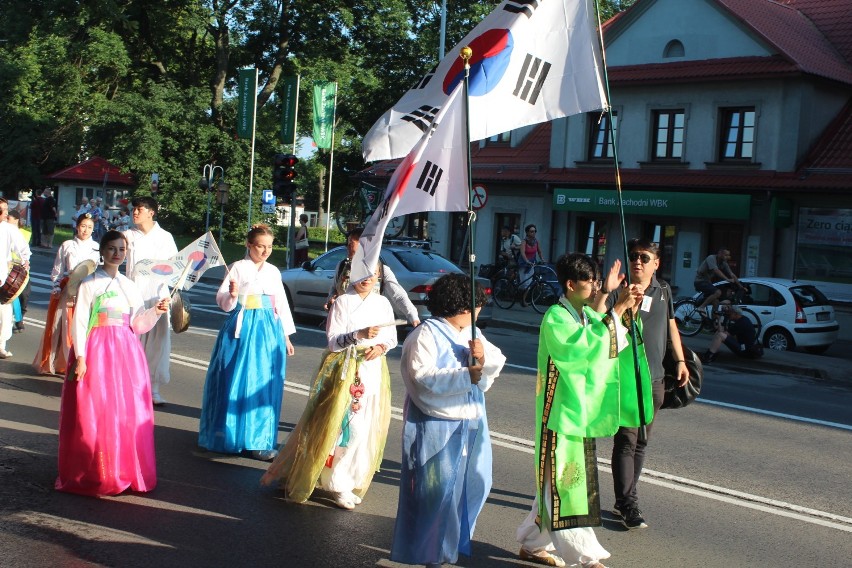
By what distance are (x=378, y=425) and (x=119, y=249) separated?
2.01m

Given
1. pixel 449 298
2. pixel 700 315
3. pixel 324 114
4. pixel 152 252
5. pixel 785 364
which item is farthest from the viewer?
pixel 324 114

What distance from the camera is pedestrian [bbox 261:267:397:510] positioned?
6367mm

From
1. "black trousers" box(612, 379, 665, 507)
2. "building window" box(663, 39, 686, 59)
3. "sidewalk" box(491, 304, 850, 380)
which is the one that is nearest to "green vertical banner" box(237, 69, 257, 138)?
"building window" box(663, 39, 686, 59)

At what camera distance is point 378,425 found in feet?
21.6

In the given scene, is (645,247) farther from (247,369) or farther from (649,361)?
(247,369)

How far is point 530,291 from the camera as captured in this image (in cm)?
2302

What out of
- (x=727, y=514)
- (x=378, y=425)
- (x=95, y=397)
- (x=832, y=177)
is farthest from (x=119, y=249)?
(x=832, y=177)

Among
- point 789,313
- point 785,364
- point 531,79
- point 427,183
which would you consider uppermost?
point 531,79

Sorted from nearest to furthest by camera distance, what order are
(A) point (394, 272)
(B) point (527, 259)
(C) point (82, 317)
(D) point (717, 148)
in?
1. (C) point (82, 317)
2. (A) point (394, 272)
3. (B) point (527, 259)
4. (D) point (717, 148)

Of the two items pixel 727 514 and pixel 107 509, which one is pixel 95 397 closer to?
pixel 107 509

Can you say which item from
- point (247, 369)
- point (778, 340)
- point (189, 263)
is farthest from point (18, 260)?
point (778, 340)

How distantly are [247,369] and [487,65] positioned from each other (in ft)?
9.73

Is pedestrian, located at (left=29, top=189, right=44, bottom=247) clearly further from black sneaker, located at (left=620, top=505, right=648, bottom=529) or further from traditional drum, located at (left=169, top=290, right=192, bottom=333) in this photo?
black sneaker, located at (left=620, top=505, right=648, bottom=529)

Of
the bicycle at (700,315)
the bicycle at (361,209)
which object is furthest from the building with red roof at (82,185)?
the bicycle at (700,315)
